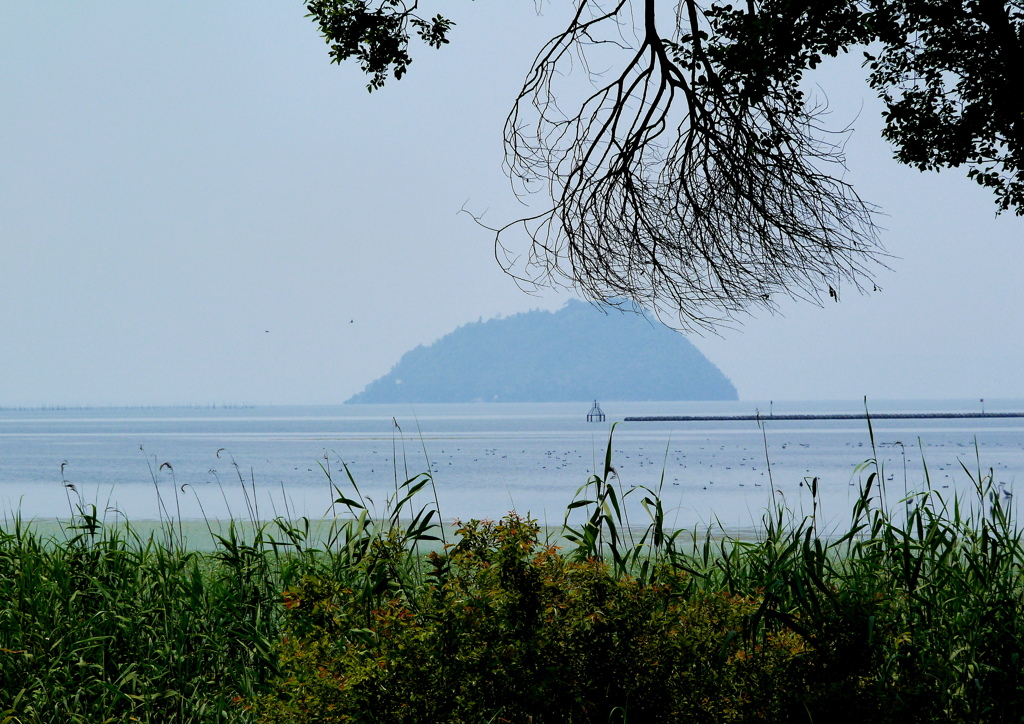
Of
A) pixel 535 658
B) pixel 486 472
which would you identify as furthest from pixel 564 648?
pixel 486 472

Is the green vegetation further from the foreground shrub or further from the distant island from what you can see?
the distant island

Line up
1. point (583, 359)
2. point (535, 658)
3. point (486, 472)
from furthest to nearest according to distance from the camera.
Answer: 1. point (583, 359)
2. point (486, 472)
3. point (535, 658)

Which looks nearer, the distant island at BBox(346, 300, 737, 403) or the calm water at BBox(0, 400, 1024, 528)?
the calm water at BBox(0, 400, 1024, 528)

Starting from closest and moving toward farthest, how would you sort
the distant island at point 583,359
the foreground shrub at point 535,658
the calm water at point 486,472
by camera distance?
the foreground shrub at point 535,658, the calm water at point 486,472, the distant island at point 583,359

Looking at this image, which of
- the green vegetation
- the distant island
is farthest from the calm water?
the distant island

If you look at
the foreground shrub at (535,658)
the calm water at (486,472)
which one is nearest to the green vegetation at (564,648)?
the foreground shrub at (535,658)

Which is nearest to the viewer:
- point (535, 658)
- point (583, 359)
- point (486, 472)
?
point (535, 658)

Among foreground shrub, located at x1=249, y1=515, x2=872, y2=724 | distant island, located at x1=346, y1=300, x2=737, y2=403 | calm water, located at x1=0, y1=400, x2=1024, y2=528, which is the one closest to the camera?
foreground shrub, located at x1=249, y1=515, x2=872, y2=724

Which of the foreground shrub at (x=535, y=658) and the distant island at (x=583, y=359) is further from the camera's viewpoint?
the distant island at (x=583, y=359)

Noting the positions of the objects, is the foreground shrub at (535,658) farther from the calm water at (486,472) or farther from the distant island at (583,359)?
the distant island at (583,359)

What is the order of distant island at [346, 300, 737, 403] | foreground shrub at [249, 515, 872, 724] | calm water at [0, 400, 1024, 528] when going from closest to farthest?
foreground shrub at [249, 515, 872, 724], calm water at [0, 400, 1024, 528], distant island at [346, 300, 737, 403]

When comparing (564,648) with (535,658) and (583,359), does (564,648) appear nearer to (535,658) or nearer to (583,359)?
(535,658)

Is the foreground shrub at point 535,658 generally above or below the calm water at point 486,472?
above

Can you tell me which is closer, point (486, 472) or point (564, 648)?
point (564, 648)
